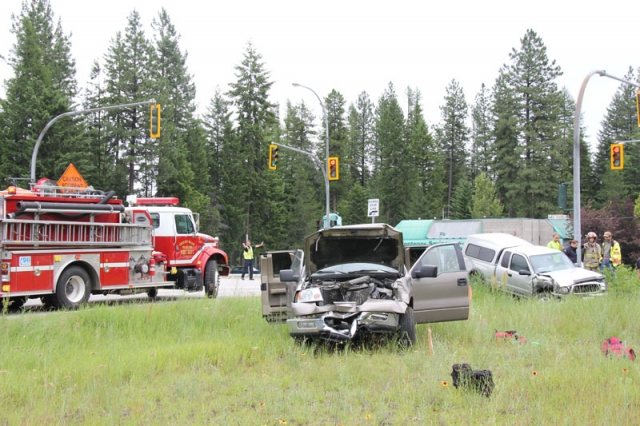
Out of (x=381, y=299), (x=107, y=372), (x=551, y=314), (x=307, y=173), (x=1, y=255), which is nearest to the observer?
(x=107, y=372)

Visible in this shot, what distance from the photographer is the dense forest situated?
48.6 meters

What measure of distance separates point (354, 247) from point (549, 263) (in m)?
8.15

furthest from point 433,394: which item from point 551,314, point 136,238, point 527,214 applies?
point 527,214

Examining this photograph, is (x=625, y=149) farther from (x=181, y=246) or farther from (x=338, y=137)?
(x=181, y=246)

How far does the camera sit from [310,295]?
30.7 feet

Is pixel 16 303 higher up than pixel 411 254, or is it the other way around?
pixel 411 254

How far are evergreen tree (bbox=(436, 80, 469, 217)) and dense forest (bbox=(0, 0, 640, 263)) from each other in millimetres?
163

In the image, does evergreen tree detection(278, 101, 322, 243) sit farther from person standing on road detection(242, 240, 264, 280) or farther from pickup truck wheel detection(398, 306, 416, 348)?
pickup truck wheel detection(398, 306, 416, 348)

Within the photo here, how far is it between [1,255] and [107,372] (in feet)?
24.6

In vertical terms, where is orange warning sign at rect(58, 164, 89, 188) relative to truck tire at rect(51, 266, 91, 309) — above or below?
above

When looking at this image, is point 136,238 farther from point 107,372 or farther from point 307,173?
point 307,173

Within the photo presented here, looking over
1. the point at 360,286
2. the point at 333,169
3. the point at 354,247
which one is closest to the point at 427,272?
the point at 360,286

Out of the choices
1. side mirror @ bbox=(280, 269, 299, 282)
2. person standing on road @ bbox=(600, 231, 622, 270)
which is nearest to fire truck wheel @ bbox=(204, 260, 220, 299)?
side mirror @ bbox=(280, 269, 299, 282)

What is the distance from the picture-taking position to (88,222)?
15.7 meters
